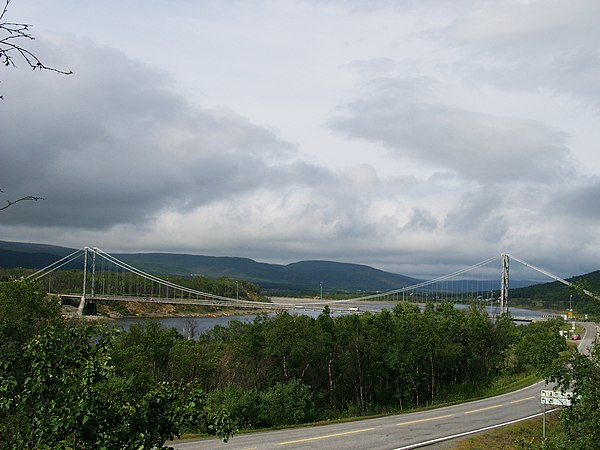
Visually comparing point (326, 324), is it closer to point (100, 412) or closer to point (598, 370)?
point (598, 370)


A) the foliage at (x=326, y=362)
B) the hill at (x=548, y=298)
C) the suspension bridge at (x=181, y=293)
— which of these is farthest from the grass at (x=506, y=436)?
the hill at (x=548, y=298)

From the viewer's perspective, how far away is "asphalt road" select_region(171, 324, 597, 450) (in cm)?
2003

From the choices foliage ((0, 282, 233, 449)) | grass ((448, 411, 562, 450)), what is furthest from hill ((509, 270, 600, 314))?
foliage ((0, 282, 233, 449))

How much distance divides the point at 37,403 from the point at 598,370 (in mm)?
9495

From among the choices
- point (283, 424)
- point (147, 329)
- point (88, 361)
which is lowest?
point (283, 424)

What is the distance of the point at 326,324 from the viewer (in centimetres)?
3994

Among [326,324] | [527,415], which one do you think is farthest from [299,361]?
[527,415]

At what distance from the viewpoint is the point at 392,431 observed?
2327cm

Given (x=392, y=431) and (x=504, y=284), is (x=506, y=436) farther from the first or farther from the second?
(x=504, y=284)

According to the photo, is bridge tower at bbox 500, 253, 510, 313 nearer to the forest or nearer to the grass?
the forest

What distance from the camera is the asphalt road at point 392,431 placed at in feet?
65.7

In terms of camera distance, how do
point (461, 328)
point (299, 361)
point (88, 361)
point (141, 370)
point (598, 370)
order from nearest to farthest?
point (88, 361) → point (598, 370) → point (141, 370) → point (299, 361) → point (461, 328)

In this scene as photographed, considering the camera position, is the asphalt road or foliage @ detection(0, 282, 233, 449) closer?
foliage @ detection(0, 282, 233, 449)

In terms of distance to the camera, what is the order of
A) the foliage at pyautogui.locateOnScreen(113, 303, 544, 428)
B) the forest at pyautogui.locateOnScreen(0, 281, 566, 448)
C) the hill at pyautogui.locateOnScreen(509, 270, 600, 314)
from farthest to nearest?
the hill at pyautogui.locateOnScreen(509, 270, 600, 314)
the foliage at pyautogui.locateOnScreen(113, 303, 544, 428)
the forest at pyautogui.locateOnScreen(0, 281, 566, 448)
